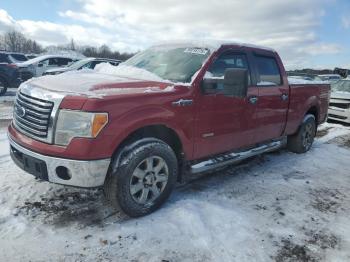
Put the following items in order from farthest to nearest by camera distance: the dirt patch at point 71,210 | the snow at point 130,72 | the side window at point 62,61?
the side window at point 62,61
the snow at point 130,72
the dirt patch at point 71,210

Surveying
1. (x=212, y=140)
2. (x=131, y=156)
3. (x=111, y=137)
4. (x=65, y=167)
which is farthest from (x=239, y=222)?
(x=65, y=167)

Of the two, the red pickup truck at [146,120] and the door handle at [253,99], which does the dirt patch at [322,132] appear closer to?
the red pickup truck at [146,120]

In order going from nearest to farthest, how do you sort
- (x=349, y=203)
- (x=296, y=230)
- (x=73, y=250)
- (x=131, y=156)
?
(x=73, y=250)
(x=131, y=156)
(x=296, y=230)
(x=349, y=203)

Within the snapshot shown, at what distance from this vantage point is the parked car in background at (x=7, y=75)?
1366cm

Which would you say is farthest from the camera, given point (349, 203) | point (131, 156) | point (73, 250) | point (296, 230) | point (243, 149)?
point (243, 149)

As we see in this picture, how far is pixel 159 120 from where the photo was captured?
3.54 m

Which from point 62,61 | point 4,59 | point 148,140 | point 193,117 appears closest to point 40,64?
point 62,61

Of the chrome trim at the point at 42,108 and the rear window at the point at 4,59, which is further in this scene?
the rear window at the point at 4,59

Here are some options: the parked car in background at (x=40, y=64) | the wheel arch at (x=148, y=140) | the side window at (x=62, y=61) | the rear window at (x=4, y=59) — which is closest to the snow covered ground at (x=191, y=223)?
the wheel arch at (x=148, y=140)

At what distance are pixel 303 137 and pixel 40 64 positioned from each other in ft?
46.4

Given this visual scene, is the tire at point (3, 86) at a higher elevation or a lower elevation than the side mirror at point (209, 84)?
lower

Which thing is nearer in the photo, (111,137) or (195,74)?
(111,137)

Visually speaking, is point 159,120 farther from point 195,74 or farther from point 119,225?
point 119,225

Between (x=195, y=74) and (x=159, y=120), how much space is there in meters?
0.82
